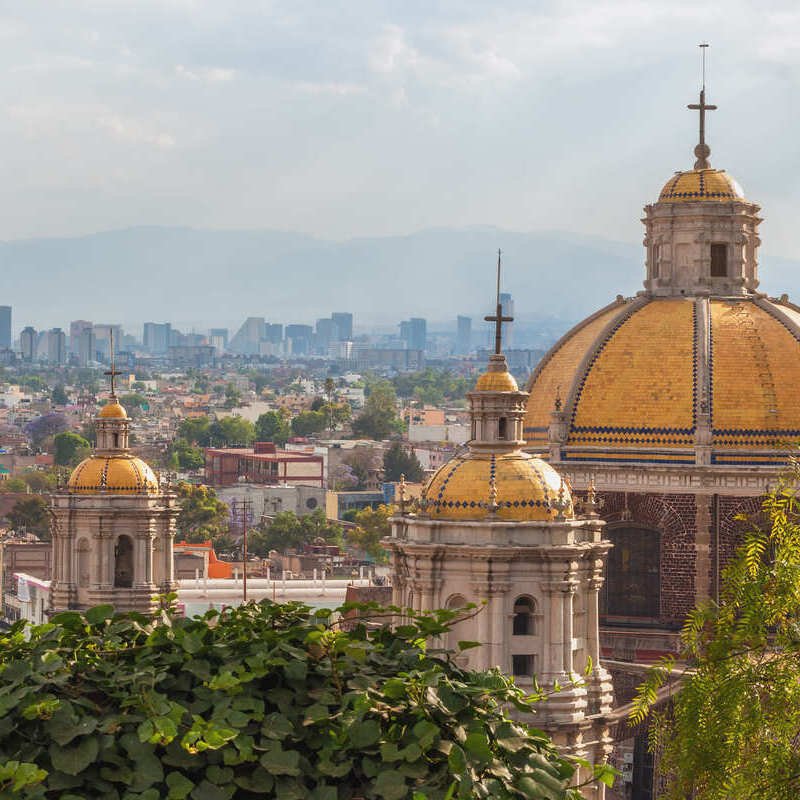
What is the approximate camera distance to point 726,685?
68.3 feet

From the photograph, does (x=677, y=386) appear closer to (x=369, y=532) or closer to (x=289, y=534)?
(x=369, y=532)

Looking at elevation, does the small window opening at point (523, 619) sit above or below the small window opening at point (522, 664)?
above

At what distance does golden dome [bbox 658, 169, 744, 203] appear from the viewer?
169 ft

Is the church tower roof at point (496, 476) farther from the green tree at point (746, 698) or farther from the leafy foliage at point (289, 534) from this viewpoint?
the leafy foliage at point (289, 534)

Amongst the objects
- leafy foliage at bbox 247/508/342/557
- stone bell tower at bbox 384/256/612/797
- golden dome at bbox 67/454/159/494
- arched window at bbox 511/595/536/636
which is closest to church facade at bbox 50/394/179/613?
golden dome at bbox 67/454/159/494

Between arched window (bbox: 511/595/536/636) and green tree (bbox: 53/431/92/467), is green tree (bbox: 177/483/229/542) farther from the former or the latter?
arched window (bbox: 511/595/536/636)

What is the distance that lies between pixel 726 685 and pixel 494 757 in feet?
15.5

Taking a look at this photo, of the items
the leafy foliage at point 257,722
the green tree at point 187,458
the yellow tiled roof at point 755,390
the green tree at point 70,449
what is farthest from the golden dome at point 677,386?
the green tree at point 187,458

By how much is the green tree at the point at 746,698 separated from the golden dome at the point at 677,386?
85.0ft

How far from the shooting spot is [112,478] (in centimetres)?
6016

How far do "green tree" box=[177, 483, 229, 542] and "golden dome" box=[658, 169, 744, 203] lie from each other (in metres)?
83.1

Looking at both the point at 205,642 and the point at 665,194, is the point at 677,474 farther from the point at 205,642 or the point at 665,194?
the point at 205,642

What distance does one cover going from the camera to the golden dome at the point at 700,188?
5162 cm

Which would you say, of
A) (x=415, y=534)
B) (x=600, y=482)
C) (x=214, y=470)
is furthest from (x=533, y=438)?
(x=214, y=470)
